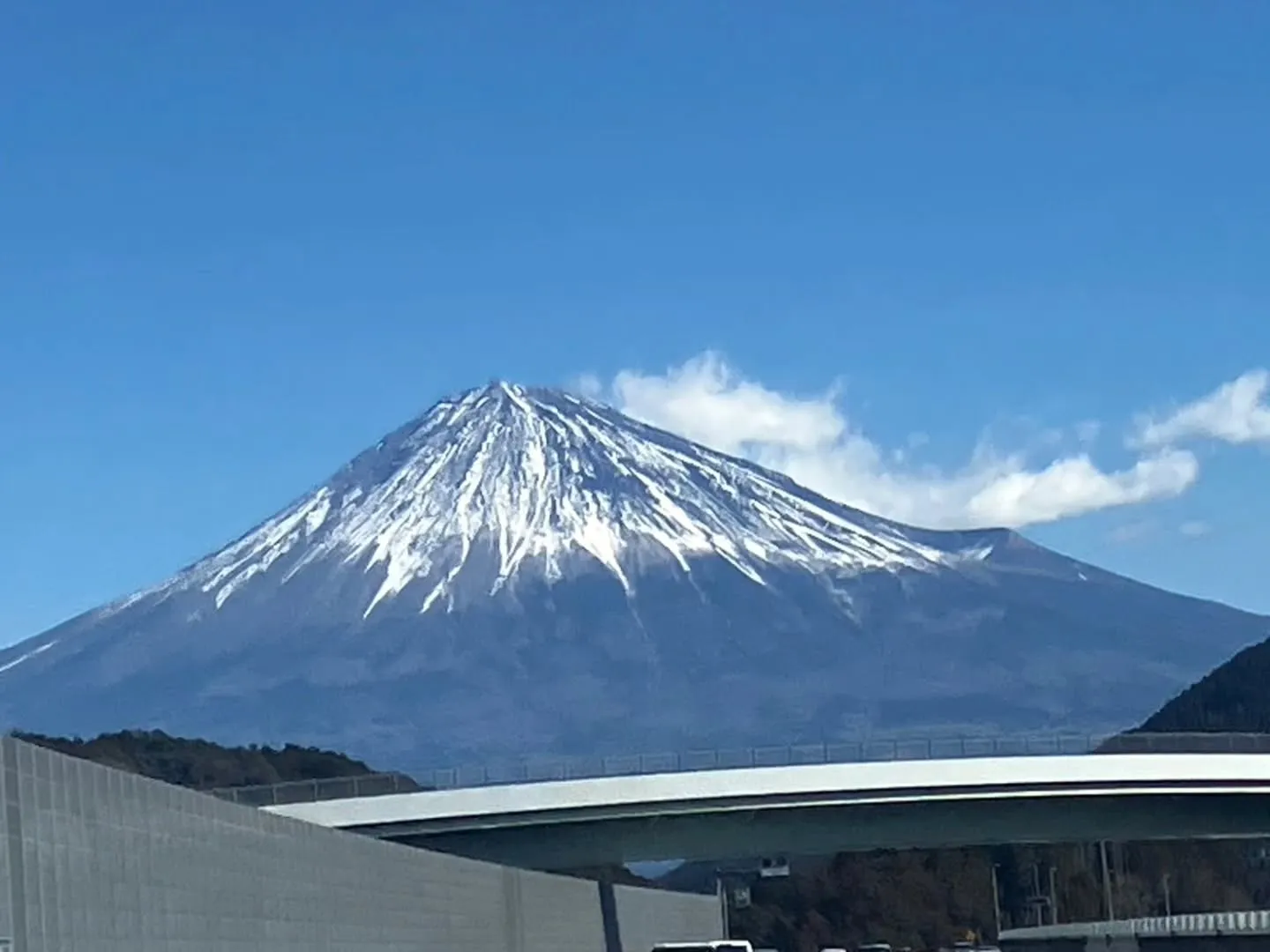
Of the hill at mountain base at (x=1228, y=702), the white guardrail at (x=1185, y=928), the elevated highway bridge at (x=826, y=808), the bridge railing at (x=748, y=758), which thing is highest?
the hill at mountain base at (x=1228, y=702)

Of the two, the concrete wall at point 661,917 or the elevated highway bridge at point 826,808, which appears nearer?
the elevated highway bridge at point 826,808

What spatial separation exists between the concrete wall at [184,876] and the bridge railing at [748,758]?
23.6 meters

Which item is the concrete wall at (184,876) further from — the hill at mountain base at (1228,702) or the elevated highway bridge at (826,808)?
the hill at mountain base at (1228,702)

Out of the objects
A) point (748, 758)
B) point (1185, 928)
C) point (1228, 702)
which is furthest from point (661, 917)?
point (1228, 702)

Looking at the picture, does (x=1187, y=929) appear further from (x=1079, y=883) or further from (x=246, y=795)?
(x=1079, y=883)

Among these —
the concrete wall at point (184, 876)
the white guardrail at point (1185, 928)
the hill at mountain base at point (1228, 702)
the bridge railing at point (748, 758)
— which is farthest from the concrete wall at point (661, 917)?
the hill at mountain base at point (1228, 702)

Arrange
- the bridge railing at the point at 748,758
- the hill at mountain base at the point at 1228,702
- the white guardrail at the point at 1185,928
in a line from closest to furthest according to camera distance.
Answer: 1. the white guardrail at the point at 1185,928
2. the bridge railing at the point at 748,758
3. the hill at mountain base at the point at 1228,702

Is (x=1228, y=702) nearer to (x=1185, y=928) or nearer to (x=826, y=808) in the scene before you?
(x=826, y=808)

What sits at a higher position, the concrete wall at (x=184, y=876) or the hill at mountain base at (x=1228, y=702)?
the hill at mountain base at (x=1228, y=702)

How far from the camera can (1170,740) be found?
7050 centimetres

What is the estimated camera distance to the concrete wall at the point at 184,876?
19109 millimetres

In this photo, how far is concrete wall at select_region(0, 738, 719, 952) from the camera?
62.7 ft

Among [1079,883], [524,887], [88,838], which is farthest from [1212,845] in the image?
[88,838]

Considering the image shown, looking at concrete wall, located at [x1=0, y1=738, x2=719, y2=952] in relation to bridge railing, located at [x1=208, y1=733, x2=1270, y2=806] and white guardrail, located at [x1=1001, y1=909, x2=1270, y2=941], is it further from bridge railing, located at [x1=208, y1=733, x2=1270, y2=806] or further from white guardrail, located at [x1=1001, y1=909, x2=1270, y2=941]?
bridge railing, located at [x1=208, y1=733, x2=1270, y2=806]
